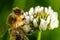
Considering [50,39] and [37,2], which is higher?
[37,2]

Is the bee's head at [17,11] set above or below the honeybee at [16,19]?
above

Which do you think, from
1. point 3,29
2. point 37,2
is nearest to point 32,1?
point 37,2

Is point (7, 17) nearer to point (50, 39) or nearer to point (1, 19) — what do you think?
point (1, 19)

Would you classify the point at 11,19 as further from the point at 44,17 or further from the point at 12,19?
the point at 44,17

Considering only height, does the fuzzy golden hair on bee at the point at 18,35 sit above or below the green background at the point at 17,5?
below

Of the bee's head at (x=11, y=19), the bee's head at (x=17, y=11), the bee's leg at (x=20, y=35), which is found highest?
the bee's head at (x=17, y=11)
